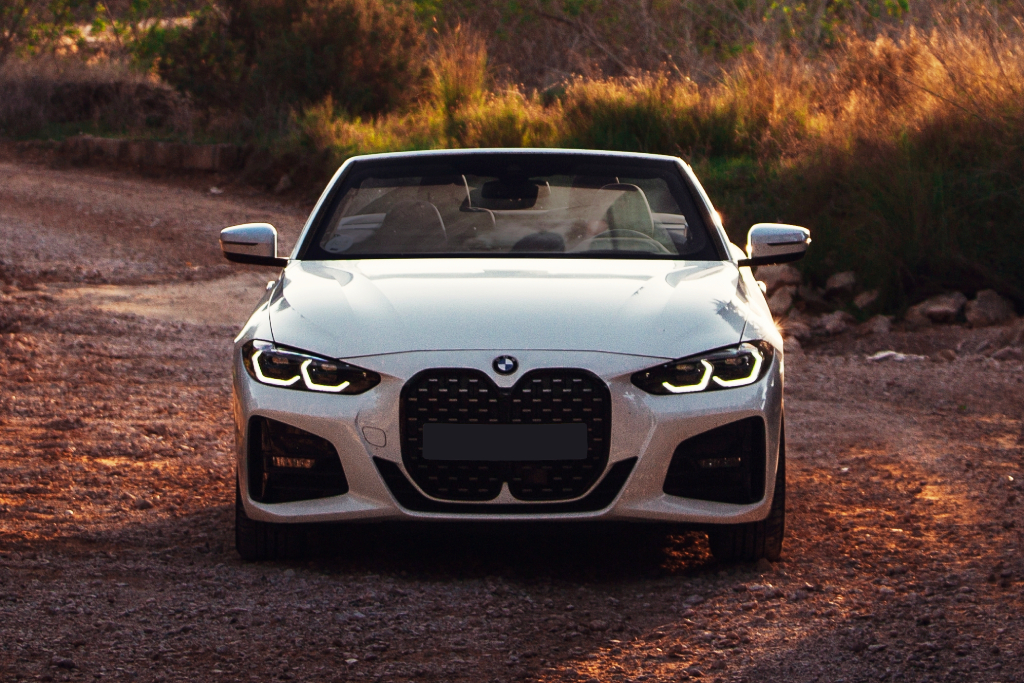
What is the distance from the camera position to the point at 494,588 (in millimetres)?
3979

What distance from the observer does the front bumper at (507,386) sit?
3.81 m

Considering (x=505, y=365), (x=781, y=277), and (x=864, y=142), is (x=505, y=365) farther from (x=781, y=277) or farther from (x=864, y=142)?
(x=864, y=142)

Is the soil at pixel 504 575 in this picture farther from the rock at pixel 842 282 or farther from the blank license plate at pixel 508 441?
the rock at pixel 842 282

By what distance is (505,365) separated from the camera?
149 inches

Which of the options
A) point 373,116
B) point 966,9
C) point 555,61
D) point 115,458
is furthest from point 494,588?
point 555,61

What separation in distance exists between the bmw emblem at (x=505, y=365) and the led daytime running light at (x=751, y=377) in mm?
608

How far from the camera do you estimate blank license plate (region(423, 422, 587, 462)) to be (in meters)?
3.78

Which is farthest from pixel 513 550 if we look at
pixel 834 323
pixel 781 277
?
pixel 781 277

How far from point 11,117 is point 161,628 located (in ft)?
73.3

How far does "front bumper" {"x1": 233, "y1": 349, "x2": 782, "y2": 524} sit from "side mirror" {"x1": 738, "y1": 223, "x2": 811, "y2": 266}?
1.15 m

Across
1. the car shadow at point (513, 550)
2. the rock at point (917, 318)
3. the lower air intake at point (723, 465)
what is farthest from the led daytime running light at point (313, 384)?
the rock at point (917, 318)

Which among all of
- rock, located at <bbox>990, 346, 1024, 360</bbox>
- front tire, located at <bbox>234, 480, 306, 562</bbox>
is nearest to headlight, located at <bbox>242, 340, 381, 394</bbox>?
front tire, located at <bbox>234, 480, 306, 562</bbox>

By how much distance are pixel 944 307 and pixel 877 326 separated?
51 centimetres

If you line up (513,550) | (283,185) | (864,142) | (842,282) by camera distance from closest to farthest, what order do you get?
(513,550)
(842,282)
(864,142)
(283,185)
